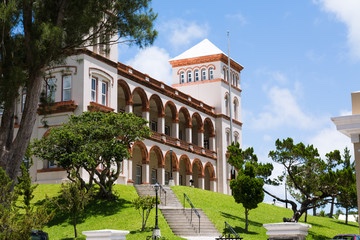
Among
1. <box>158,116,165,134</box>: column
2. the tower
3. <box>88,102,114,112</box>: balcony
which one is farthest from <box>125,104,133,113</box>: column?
the tower

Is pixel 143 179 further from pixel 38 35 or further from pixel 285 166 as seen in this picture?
pixel 38 35

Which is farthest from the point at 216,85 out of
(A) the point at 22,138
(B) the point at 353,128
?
(B) the point at 353,128

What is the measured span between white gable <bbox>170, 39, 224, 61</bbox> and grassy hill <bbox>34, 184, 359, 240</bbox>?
20240 millimetres

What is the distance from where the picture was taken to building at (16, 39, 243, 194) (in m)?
39.0

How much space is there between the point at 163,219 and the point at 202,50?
1235 inches

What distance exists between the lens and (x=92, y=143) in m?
33.0

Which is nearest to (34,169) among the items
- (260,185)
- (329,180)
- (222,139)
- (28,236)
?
(260,185)

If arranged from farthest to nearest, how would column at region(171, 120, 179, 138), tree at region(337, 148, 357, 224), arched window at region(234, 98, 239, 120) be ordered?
arched window at region(234, 98, 239, 120), column at region(171, 120, 179, 138), tree at region(337, 148, 357, 224)

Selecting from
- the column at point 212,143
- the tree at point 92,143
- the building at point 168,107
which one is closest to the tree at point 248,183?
the tree at point 92,143

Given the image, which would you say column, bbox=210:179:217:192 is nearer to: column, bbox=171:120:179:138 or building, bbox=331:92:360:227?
column, bbox=171:120:179:138

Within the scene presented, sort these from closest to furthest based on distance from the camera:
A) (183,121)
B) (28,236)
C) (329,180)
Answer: (28,236)
(329,180)
(183,121)

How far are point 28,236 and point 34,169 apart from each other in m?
26.2

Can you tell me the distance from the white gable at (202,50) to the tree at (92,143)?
24849 millimetres

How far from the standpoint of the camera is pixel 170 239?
26.7m
